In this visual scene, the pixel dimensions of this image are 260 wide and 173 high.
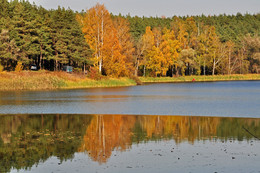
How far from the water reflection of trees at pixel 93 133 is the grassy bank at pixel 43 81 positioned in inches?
1373

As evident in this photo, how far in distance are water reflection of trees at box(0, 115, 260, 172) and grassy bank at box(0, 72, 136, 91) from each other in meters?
34.9

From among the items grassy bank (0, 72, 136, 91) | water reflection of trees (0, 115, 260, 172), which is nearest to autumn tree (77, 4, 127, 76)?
grassy bank (0, 72, 136, 91)

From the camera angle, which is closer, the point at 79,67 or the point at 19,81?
the point at 19,81

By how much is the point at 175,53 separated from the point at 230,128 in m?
Answer: 91.5

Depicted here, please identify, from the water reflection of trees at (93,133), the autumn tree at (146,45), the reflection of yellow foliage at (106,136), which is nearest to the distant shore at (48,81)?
the autumn tree at (146,45)

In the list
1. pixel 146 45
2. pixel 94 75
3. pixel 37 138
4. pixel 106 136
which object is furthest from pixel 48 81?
pixel 146 45

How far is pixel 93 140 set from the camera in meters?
19.2

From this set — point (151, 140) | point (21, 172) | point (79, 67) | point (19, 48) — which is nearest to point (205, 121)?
point (151, 140)

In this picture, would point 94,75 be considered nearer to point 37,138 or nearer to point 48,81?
point 48,81

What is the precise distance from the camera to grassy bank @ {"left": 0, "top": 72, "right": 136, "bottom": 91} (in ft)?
209

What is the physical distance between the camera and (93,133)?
70.6 feet

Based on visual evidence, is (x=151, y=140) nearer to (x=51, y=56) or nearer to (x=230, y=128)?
(x=230, y=128)

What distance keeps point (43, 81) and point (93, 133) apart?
45.8 m

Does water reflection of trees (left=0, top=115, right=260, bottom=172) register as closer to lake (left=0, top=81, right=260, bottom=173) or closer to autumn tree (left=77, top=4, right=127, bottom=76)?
lake (left=0, top=81, right=260, bottom=173)
